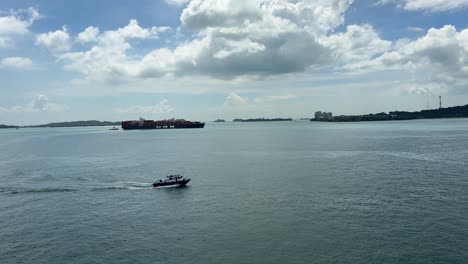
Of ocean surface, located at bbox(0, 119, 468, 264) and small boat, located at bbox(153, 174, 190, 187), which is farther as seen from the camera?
small boat, located at bbox(153, 174, 190, 187)

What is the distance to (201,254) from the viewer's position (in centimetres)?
4194

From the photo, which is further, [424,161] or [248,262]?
[424,161]

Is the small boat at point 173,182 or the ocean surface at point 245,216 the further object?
the small boat at point 173,182

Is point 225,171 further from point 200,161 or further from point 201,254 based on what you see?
point 201,254

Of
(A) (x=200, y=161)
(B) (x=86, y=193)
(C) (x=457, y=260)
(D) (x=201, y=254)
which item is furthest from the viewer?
(A) (x=200, y=161)

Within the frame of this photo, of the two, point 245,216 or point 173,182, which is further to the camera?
point 173,182

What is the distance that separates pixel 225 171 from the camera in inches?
3819

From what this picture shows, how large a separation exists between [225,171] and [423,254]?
6153 centimetres

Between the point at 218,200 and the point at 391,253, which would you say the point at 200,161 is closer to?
the point at 218,200

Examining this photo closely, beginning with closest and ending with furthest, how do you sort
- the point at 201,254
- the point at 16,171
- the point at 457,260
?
1. the point at 457,260
2. the point at 201,254
3. the point at 16,171

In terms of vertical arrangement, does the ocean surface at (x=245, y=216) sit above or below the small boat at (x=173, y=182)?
below

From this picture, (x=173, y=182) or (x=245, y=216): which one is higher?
(x=173, y=182)

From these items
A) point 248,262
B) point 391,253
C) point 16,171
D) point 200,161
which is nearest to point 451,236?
point 391,253

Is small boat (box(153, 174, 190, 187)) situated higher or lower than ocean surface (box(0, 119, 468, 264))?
higher
